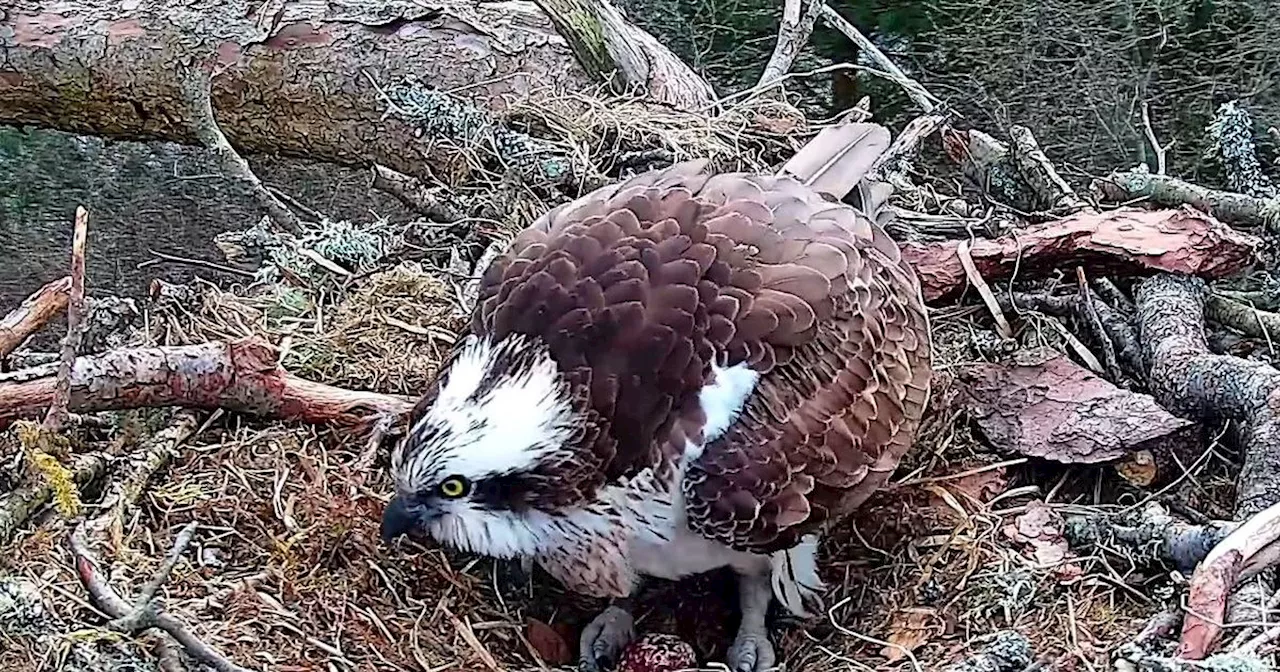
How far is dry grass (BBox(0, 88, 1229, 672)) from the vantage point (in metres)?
2.50

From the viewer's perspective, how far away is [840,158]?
10.3ft

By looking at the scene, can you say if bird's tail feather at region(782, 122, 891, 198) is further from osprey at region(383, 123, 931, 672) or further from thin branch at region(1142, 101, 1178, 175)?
thin branch at region(1142, 101, 1178, 175)

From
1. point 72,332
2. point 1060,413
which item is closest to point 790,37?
point 1060,413

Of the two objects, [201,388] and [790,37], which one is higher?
[790,37]

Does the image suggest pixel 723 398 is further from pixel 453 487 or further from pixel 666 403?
pixel 453 487

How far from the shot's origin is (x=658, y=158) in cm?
364

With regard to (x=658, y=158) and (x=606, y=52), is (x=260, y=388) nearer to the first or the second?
(x=658, y=158)

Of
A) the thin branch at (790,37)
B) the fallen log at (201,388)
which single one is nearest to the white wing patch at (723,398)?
the fallen log at (201,388)

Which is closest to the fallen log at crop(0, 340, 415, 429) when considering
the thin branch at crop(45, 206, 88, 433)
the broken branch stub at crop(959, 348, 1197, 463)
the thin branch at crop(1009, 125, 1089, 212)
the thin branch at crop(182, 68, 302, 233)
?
the thin branch at crop(45, 206, 88, 433)

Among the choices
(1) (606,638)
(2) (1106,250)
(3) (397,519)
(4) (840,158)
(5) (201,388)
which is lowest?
(1) (606,638)

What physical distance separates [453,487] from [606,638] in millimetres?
564

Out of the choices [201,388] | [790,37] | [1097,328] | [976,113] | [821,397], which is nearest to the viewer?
[821,397]

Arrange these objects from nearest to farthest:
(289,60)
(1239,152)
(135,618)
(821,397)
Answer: (135,618) < (821,397) < (1239,152) < (289,60)

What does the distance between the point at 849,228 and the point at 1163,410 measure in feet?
2.24
